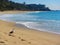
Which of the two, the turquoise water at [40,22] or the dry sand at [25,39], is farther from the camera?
the turquoise water at [40,22]

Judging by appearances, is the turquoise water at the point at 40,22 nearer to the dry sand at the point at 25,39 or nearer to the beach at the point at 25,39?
the beach at the point at 25,39

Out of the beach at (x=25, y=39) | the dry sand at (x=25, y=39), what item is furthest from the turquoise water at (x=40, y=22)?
the dry sand at (x=25, y=39)

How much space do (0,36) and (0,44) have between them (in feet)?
3.49

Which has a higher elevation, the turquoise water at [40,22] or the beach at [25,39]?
the beach at [25,39]

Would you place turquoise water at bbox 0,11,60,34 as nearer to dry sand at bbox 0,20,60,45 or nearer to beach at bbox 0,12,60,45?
beach at bbox 0,12,60,45

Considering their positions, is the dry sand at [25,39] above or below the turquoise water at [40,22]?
above

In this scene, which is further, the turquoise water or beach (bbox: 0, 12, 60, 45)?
the turquoise water

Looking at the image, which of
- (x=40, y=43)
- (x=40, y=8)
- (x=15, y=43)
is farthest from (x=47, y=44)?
(x=40, y=8)

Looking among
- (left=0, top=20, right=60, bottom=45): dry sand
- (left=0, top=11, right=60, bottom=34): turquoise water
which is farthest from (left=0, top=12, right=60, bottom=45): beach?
(left=0, top=11, right=60, bottom=34): turquoise water

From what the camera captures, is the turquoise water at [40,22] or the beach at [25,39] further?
the turquoise water at [40,22]

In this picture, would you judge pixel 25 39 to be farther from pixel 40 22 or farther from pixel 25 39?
pixel 40 22

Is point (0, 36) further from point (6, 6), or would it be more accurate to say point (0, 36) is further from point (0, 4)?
point (6, 6)

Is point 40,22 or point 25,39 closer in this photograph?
point 25,39

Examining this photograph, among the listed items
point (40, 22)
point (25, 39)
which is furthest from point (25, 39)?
point (40, 22)
